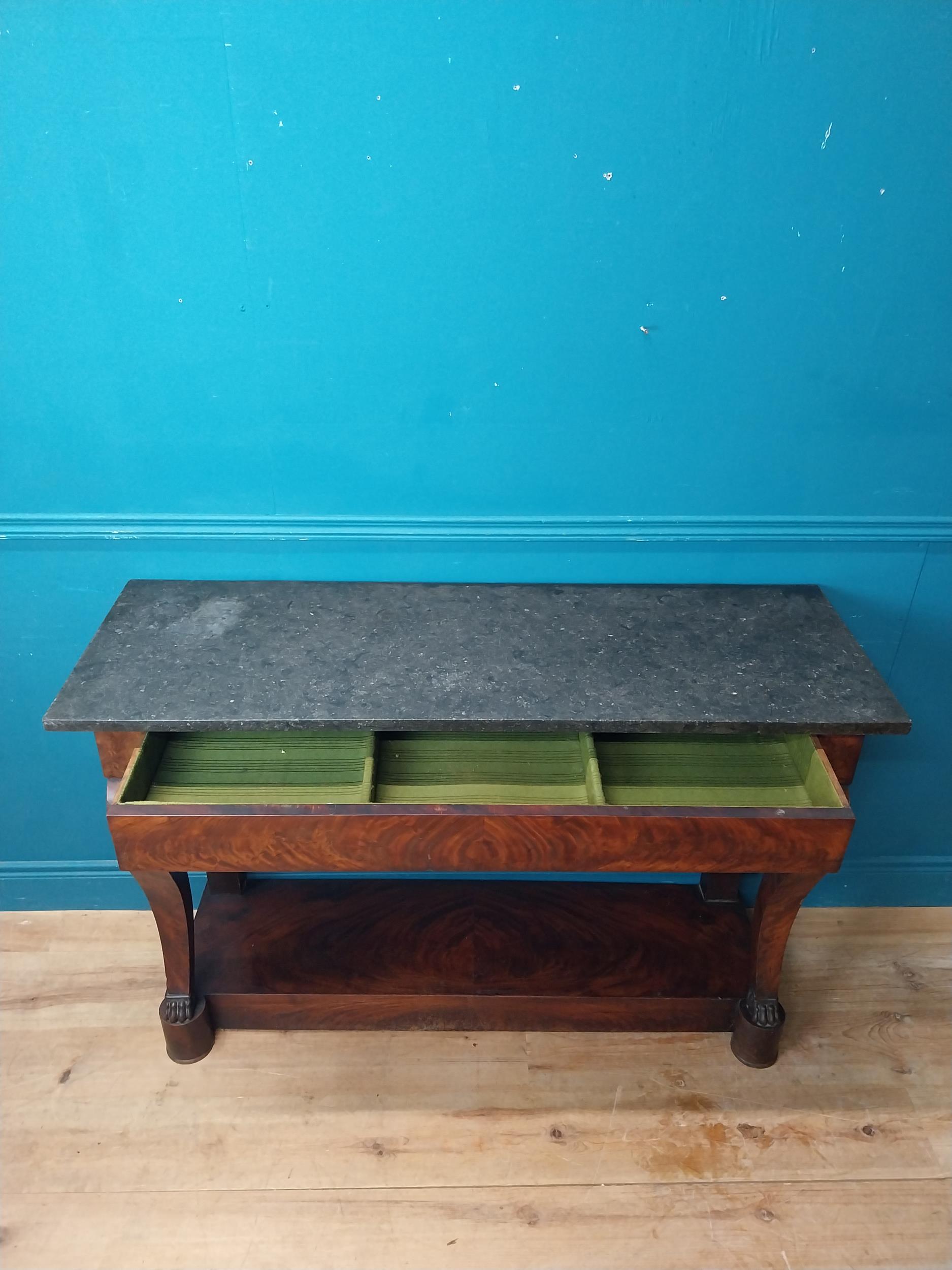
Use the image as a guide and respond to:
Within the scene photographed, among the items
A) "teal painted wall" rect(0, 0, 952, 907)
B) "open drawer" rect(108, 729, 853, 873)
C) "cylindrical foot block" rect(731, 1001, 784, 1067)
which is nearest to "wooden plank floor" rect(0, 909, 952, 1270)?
"cylindrical foot block" rect(731, 1001, 784, 1067)

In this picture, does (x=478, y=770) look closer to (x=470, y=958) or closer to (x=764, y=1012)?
(x=470, y=958)

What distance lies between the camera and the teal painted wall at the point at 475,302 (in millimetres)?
1294

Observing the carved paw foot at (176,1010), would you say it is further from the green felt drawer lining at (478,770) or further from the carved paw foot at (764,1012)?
the carved paw foot at (764,1012)

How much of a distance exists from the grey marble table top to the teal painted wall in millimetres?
68

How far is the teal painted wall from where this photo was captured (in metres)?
1.29

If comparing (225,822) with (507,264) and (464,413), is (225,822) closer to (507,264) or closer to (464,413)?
(464,413)

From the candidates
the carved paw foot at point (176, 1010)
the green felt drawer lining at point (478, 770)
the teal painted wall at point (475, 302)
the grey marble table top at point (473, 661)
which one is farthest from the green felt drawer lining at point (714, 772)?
the carved paw foot at point (176, 1010)

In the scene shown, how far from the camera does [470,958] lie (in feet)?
5.70

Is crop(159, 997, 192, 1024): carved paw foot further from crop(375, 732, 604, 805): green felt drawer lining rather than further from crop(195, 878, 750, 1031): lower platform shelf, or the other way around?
crop(375, 732, 604, 805): green felt drawer lining

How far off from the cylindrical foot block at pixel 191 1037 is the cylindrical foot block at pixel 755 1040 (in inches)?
36.8

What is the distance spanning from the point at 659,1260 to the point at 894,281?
151cm

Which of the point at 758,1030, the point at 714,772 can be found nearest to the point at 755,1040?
the point at 758,1030

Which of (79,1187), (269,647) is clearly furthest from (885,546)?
(79,1187)

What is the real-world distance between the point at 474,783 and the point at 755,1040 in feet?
2.31
